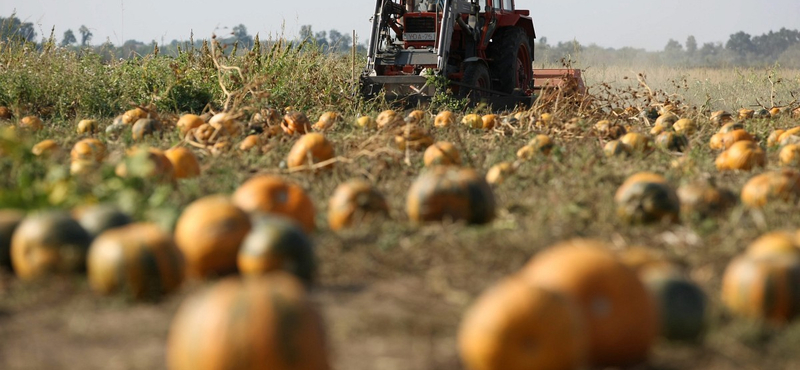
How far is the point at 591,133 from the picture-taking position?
28.1 feet

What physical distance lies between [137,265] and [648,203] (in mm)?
2787

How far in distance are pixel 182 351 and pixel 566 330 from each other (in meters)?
1.13

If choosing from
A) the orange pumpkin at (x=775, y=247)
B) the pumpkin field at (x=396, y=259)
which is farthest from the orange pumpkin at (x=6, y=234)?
the orange pumpkin at (x=775, y=247)

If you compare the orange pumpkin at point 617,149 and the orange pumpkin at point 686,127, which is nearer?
the orange pumpkin at point 617,149

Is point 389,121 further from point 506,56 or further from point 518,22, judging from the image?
point 518,22

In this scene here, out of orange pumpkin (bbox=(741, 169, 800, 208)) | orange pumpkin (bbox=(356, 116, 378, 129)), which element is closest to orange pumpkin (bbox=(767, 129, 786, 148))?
orange pumpkin (bbox=(741, 169, 800, 208))

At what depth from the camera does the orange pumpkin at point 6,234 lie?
380 centimetres

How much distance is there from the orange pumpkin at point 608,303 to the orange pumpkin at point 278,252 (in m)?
1.10

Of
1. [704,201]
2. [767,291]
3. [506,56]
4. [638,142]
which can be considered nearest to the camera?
[767,291]

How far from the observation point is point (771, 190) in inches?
207

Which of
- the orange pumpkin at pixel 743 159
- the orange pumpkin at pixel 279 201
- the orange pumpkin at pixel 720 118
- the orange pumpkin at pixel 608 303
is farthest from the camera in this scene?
the orange pumpkin at pixel 720 118

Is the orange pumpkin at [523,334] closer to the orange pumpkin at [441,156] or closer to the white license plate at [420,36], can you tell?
the orange pumpkin at [441,156]

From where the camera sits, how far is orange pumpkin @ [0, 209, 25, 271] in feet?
12.5

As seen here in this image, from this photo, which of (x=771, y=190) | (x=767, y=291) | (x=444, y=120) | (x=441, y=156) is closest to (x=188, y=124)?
(x=441, y=156)
